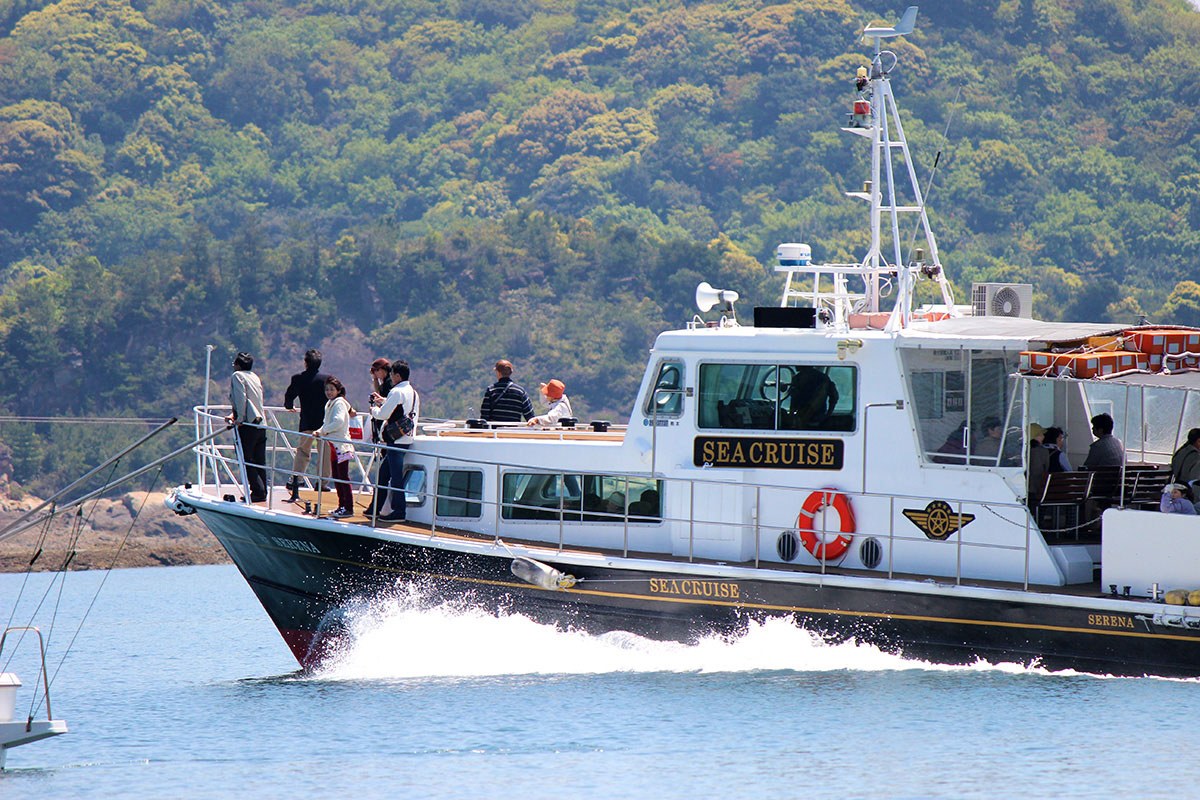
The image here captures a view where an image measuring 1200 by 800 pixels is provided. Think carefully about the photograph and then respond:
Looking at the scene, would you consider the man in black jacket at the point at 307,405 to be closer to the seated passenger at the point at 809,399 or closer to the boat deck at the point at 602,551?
the boat deck at the point at 602,551

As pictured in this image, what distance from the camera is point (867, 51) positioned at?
76375 millimetres


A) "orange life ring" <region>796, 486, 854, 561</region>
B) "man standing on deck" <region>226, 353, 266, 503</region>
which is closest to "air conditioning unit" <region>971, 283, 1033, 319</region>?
"orange life ring" <region>796, 486, 854, 561</region>

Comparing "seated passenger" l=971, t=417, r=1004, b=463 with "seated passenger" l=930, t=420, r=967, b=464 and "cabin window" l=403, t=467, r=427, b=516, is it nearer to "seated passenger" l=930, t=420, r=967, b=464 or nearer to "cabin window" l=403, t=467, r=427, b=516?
"seated passenger" l=930, t=420, r=967, b=464

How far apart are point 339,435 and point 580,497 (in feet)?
7.45

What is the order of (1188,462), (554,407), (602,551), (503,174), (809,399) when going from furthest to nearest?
(503,174) < (554,407) < (602,551) < (809,399) < (1188,462)

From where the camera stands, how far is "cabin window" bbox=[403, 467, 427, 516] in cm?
1408

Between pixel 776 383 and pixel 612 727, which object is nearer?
pixel 612 727

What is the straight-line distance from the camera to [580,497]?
544 inches

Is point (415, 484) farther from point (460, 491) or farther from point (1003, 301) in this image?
point (1003, 301)

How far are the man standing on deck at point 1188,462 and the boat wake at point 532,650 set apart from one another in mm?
2613

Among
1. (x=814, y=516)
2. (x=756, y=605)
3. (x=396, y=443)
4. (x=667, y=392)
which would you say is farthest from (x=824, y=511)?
(x=396, y=443)

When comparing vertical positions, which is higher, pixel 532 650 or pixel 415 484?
pixel 415 484

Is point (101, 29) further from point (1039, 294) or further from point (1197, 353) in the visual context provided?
point (1197, 353)

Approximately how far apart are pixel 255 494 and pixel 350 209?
60.9m
